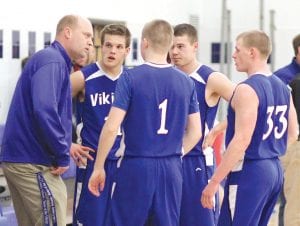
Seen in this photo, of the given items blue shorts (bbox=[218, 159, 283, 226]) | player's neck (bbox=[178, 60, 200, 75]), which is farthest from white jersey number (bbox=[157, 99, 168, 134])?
player's neck (bbox=[178, 60, 200, 75])

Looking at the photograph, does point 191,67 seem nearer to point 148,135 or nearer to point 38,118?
point 148,135

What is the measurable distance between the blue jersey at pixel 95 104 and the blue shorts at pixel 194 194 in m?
0.50

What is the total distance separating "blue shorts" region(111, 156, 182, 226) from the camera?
426 centimetres

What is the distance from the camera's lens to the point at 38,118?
4.27 meters

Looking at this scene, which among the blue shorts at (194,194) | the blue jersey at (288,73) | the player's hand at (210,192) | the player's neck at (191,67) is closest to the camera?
the player's hand at (210,192)

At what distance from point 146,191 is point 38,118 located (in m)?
0.73

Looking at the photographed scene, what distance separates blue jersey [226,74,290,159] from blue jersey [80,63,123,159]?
3.21 feet

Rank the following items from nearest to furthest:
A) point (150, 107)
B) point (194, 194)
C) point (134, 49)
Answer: point (150, 107) → point (194, 194) → point (134, 49)

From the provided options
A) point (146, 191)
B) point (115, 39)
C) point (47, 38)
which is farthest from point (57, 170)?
point (47, 38)

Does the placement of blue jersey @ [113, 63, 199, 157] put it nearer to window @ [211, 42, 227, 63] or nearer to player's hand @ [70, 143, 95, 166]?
player's hand @ [70, 143, 95, 166]

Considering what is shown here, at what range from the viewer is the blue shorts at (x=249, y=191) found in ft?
14.4

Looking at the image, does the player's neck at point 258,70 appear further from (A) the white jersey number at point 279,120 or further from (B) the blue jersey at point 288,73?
(B) the blue jersey at point 288,73

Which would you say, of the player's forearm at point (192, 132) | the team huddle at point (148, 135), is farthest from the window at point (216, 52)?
the player's forearm at point (192, 132)

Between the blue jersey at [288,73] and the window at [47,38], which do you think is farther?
the window at [47,38]
